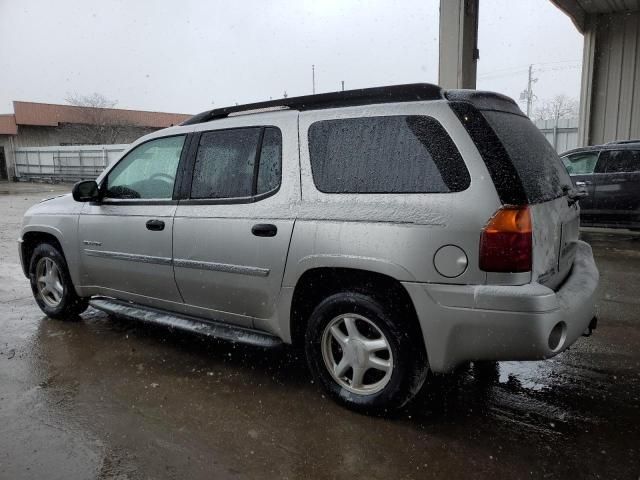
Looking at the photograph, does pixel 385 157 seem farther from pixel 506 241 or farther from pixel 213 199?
pixel 213 199

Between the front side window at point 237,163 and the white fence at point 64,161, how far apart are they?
82.8 ft

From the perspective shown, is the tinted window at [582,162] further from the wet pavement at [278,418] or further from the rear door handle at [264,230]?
the rear door handle at [264,230]

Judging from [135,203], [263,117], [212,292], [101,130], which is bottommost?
[212,292]

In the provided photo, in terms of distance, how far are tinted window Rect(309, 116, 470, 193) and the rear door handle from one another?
1.29 feet

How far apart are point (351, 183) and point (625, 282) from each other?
4.63 meters

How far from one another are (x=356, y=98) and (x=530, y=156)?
1.06 meters

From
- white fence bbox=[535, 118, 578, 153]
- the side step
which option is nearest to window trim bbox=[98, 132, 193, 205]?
the side step

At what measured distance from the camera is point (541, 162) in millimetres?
3092

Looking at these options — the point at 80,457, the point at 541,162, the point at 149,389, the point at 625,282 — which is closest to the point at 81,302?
the point at 149,389

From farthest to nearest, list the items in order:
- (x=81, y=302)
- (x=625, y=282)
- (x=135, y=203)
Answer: (x=625, y=282) < (x=81, y=302) < (x=135, y=203)

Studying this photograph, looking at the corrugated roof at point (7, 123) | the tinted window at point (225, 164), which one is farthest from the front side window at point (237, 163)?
the corrugated roof at point (7, 123)

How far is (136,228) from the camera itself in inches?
158

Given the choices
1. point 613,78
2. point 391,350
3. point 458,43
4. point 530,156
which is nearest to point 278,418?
point 391,350

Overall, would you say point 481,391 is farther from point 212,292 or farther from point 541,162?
point 212,292
